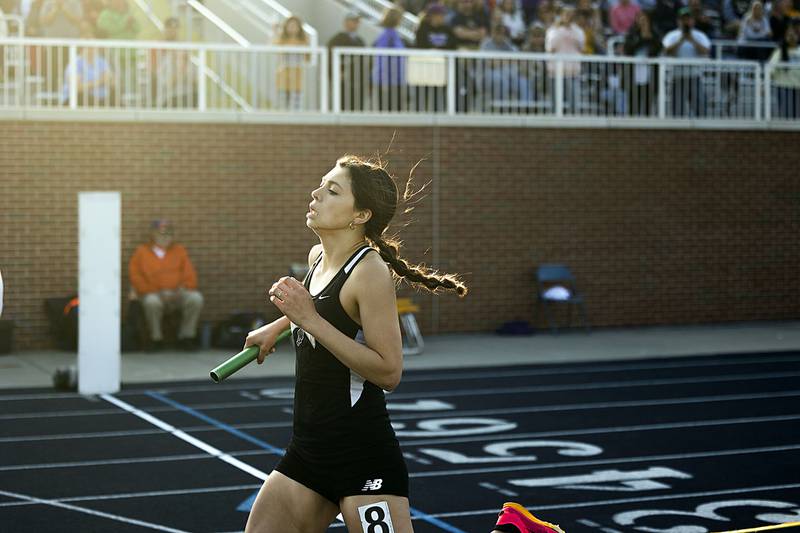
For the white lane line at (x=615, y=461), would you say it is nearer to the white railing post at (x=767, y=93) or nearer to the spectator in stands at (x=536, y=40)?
the spectator in stands at (x=536, y=40)

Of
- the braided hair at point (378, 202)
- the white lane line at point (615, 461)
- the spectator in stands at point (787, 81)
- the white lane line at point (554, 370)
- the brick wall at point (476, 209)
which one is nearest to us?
the braided hair at point (378, 202)

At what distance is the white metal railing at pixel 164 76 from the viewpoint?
16.0 m

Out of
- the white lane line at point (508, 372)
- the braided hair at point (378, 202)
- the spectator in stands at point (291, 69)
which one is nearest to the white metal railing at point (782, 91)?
the white lane line at point (508, 372)

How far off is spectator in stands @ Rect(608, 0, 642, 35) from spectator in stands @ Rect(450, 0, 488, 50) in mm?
3216

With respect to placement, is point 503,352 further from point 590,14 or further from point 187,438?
point 590,14

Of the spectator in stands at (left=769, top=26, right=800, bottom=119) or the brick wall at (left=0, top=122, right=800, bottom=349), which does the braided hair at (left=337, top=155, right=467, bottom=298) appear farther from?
the spectator in stands at (left=769, top=26, right=800, bottom=119)

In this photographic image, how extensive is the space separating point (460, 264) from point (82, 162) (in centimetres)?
553

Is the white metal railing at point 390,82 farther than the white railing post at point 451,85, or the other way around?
the white railing post at point 451,85

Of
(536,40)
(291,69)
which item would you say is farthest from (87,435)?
(536,40)

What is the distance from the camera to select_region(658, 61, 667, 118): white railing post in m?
18.9

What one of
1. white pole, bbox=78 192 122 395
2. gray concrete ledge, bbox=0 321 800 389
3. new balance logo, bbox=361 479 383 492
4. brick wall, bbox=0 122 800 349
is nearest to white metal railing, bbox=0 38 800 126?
brick wall, bbox=0 122 800 349

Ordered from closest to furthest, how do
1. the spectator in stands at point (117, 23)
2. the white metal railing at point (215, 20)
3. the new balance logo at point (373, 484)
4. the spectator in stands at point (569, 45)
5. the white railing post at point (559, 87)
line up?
1. the new balance logo at point (373, 484)
2. the spectator in stands at point (117, 23)
3. the white metal railing at point (215, 20)
4. the white railing post at point (559, 87)
5. the spectator in stands at point (569, 45)

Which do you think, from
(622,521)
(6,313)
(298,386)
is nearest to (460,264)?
(6,313)

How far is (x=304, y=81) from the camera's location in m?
17.3
